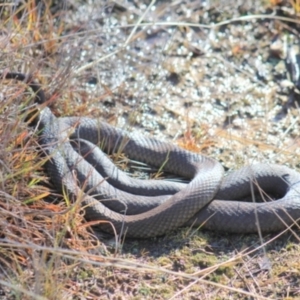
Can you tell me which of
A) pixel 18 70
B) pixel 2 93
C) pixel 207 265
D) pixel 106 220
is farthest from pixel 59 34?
pixel 207 265

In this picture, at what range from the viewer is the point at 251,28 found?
7465 mm

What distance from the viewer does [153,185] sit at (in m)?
5.56

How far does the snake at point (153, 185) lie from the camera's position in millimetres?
5184

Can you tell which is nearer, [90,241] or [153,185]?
[90,241]

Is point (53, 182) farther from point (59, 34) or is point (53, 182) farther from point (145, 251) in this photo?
point (59, 34)

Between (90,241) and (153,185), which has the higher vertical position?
(153,185)

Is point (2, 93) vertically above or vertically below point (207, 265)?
above

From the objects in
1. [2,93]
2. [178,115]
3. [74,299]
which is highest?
[2,93]

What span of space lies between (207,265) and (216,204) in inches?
19.2

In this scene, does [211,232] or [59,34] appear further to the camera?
[59,34]

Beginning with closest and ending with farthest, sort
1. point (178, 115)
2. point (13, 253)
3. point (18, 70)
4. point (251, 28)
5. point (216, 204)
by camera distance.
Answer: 1. point (13, 253)
2. point (216, 204)
3. point (18, 70)
4. point (178, 115)
5. point (251, 28)

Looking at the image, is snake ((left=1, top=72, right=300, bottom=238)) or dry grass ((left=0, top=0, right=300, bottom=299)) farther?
snake ((left=1, top=72, right=300, bottom=238))

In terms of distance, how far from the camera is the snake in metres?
5.18

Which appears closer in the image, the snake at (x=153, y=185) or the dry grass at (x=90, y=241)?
the dry grass at (x=90, y=241)
